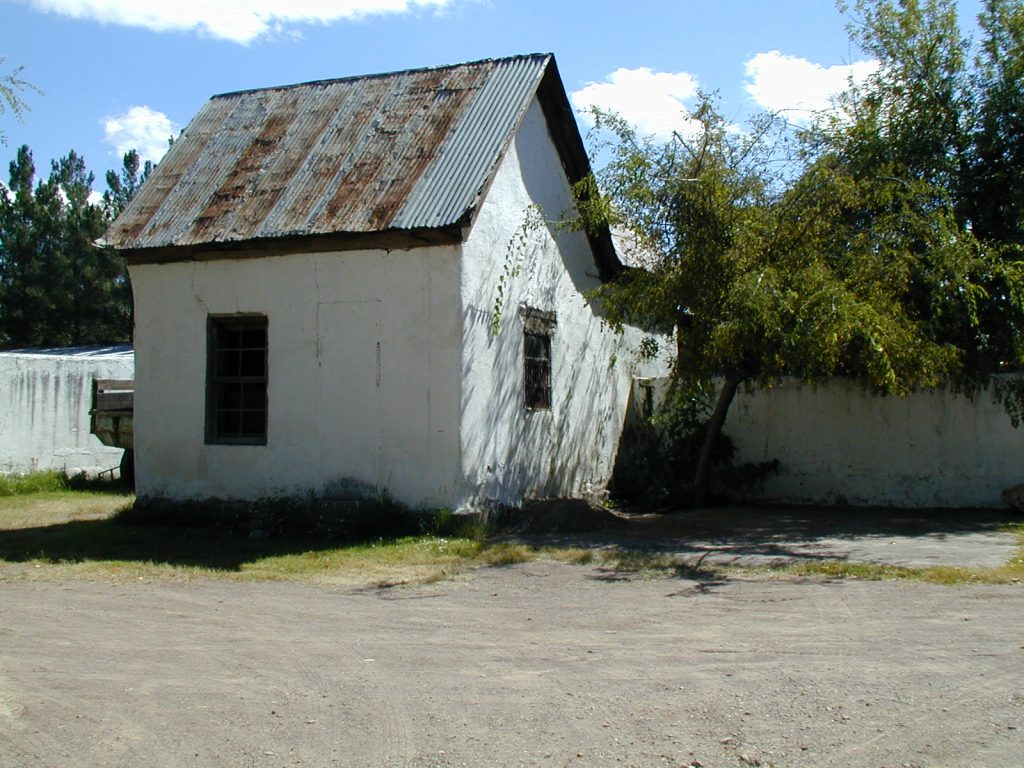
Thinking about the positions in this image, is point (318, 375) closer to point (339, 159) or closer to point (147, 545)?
point (147, 545)

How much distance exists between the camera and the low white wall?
1405cm

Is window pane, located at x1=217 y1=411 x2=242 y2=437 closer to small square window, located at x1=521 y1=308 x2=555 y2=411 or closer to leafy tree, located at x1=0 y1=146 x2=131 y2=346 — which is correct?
small square window, located at x1=521 y1=308 x2=555 y2=411

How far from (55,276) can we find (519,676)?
3182cm

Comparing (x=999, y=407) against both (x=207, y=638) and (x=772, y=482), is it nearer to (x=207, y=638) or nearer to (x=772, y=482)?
(x=772, y=482)

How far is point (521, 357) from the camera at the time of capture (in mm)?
13180

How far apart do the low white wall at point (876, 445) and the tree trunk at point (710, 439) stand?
37.5 inches

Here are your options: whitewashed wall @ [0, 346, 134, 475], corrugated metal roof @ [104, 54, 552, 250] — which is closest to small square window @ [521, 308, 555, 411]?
corrugated metal roof @ [104, 54, 552, 250]

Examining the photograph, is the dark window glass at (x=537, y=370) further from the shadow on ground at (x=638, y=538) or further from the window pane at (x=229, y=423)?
the window pane at (x=229, y=423)

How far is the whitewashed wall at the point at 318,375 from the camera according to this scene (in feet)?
38.4

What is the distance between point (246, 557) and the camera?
10711 millimetres

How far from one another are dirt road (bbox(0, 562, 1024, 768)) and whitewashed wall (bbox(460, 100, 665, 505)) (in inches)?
135

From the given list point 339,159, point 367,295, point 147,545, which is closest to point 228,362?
point 367,295

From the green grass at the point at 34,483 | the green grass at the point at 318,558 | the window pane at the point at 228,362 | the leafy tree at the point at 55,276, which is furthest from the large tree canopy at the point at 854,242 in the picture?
the leafy tree at the point at 55,276

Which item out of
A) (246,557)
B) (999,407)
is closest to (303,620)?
(246,557)
